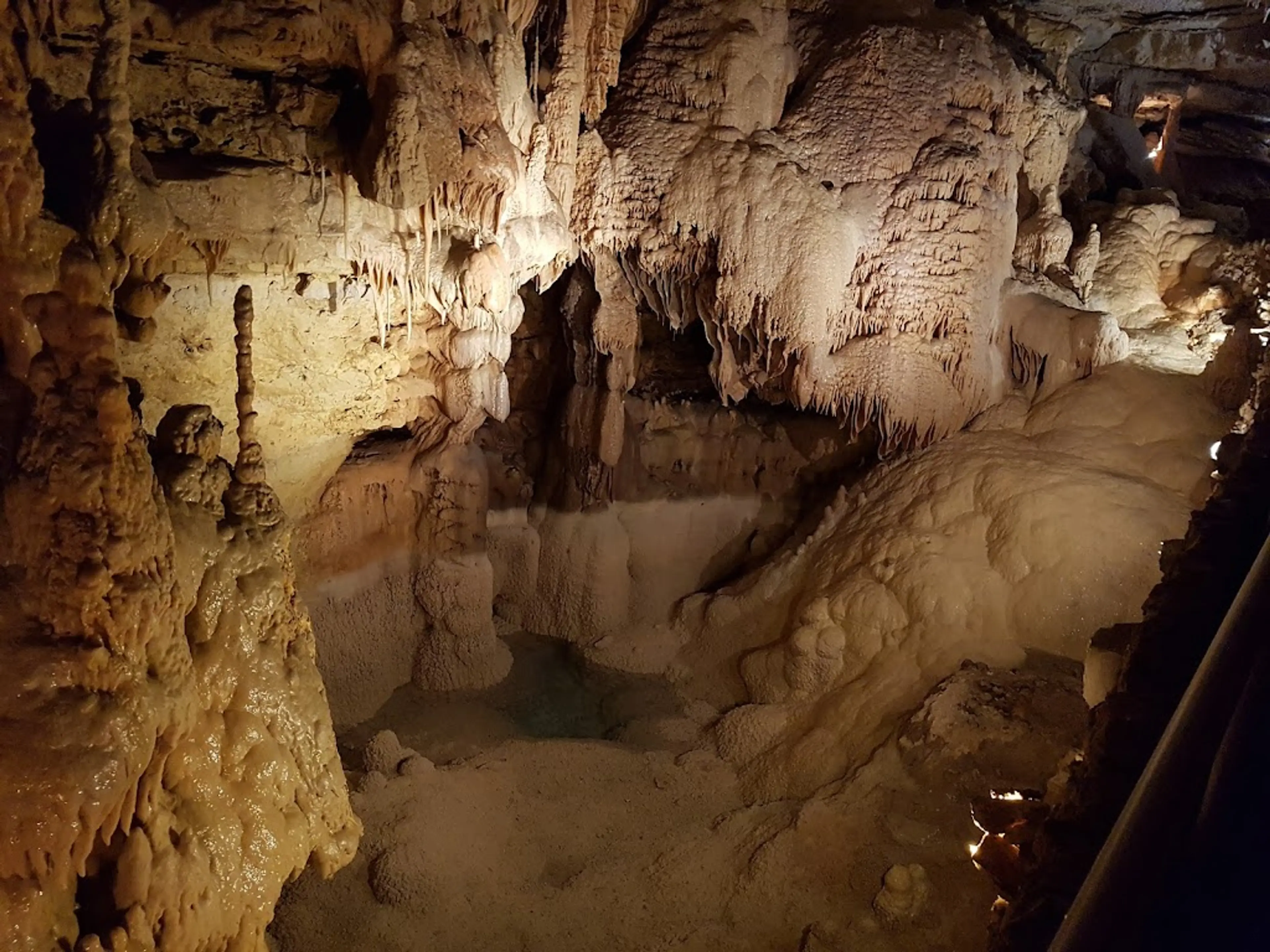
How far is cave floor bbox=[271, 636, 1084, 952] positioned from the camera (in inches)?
205

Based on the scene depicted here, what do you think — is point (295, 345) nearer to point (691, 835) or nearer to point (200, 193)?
point (200, 193)

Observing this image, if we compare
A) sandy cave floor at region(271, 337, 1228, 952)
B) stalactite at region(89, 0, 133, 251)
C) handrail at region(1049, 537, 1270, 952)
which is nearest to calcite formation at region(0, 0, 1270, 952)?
stalactite at region(89, 0, 133, 251)

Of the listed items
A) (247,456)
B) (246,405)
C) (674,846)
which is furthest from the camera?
(674,846)

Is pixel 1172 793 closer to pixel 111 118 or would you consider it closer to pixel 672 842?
pixel 111 118

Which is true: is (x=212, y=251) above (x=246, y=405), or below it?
above

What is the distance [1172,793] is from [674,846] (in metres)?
4.78

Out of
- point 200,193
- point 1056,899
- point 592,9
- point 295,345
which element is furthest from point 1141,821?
point 592,9

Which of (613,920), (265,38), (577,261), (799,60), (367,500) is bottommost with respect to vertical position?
(613,920)

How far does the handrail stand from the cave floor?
3.58 meters

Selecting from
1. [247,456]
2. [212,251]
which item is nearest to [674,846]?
[247,456]

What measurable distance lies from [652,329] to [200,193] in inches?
231

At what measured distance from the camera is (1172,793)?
1.58 meters

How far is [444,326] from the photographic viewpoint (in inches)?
275

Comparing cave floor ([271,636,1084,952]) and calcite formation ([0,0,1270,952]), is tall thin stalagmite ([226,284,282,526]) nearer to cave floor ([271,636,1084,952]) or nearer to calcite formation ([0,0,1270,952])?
calcite formation ([0,0,1270,952])
